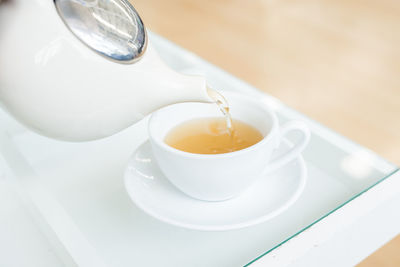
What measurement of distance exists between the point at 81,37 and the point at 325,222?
290 millimetres

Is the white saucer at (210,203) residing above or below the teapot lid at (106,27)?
below

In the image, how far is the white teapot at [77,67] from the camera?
0.37 metres

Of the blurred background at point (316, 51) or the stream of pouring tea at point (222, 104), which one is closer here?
the stream of pouring tea at point (222, 104)

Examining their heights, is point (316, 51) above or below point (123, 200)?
below

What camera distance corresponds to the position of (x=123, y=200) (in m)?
0.52

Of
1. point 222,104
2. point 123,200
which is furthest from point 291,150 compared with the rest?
point 123,200

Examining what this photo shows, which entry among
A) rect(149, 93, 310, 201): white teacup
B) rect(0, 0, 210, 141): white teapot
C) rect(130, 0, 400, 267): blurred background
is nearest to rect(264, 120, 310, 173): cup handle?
rect(149, 93, 310, 201): white teacup

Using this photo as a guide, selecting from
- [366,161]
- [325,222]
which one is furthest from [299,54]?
[325,222]

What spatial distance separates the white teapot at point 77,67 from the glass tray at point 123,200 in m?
0.11

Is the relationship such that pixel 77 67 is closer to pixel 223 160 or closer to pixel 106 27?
pixel 106 27

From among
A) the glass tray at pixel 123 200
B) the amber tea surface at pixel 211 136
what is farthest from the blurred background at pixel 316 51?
the amber tea surface at pixel 211 136

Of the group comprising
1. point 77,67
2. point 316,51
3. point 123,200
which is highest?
point 77,67

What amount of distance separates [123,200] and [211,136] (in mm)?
121

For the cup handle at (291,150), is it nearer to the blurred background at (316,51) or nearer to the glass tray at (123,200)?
the glass tray at (123,200)
